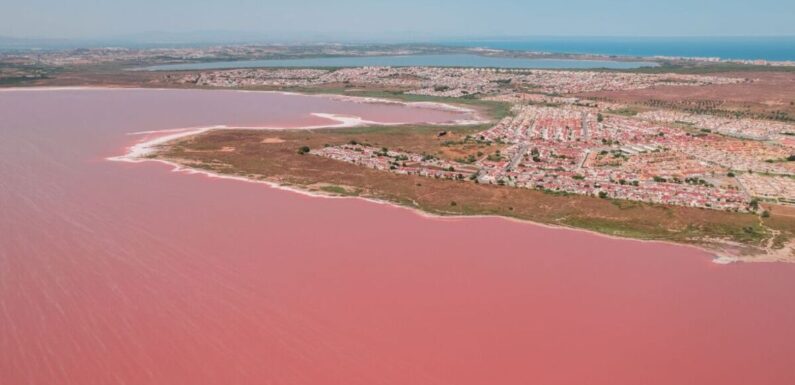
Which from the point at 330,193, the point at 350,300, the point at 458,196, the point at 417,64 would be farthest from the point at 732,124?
the point at 417,64

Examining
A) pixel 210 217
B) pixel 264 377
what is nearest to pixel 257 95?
pixel 210 217

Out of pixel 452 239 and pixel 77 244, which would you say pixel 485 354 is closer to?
pixel 452 239

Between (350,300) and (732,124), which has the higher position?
(732,124)

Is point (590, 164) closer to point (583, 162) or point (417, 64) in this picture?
point (583, 162)

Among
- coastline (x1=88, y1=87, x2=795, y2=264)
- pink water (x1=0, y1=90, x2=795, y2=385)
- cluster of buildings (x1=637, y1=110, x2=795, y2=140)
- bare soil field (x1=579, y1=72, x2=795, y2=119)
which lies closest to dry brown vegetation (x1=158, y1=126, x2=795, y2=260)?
coastline (x1=88, y1=87, x2=795, y2=264)

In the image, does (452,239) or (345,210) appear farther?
(345,210)

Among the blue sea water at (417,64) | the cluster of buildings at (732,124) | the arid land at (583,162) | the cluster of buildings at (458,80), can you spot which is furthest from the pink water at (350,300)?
the blue sea water at (417,64)

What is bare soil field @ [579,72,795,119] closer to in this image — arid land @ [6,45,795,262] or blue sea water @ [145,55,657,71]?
arid land @ [6,45,795,262]
